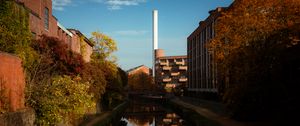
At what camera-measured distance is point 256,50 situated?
28703 millimetres

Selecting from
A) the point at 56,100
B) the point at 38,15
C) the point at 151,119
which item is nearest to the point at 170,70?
the point at 151,119

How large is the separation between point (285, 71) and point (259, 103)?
671cm

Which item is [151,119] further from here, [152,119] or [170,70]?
[170,70]

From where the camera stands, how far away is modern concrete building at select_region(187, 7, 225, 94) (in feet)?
226

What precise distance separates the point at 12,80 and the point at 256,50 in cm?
1644

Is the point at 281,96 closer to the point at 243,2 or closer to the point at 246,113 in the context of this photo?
the point at 246,113

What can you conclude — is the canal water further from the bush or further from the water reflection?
the bush

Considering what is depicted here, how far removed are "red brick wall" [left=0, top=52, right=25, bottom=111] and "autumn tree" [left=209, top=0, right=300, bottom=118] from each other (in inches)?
564

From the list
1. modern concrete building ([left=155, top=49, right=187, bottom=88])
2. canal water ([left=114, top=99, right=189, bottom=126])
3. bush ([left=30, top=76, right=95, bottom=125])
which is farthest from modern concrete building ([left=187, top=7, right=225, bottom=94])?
modern concrete building ([left=155, top=49, right=187, bottom=88])

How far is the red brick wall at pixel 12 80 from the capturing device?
62.6 ft

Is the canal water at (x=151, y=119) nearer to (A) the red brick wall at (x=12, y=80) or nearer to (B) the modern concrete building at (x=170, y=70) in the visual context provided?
(A) the red brick wall at (x=12, y=80)

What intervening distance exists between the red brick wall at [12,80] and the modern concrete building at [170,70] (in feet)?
403

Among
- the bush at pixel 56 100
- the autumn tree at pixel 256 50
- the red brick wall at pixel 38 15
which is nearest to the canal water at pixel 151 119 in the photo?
the autumn tree at pixel 256 50

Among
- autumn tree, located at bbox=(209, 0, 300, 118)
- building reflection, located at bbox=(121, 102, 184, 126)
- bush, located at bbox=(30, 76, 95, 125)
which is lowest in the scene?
building reflection, located at bbox=(121, 102, 184, 126)
